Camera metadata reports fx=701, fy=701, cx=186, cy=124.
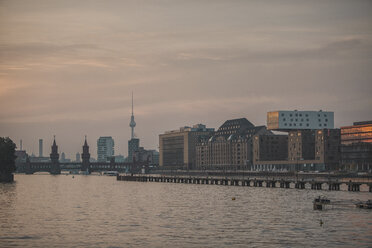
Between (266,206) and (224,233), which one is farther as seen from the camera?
(266,206)

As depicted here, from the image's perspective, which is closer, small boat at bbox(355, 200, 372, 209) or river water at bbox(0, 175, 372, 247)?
river water at bbox(0, 175, 372, 247)

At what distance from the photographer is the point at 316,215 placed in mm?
104875

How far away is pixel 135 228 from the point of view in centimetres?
9006

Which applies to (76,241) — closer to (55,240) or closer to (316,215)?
(55,240)

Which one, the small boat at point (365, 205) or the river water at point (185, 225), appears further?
the small boat at point (365, 205)

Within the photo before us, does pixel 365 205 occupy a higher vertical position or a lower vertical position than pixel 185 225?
higher

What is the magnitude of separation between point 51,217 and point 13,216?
20.6ft

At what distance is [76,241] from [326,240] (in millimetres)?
27882

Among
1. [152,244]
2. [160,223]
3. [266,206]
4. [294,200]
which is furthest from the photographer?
[294,200]

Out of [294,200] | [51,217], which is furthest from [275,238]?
[294,200]

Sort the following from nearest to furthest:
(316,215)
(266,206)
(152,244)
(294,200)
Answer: (152,244)
(316,215)
(266,206)
(294,200)

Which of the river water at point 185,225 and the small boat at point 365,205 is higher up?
the small boat at point 365,205

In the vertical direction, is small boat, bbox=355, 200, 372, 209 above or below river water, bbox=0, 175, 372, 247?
above

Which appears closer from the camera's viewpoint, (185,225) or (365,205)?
(185,225)
